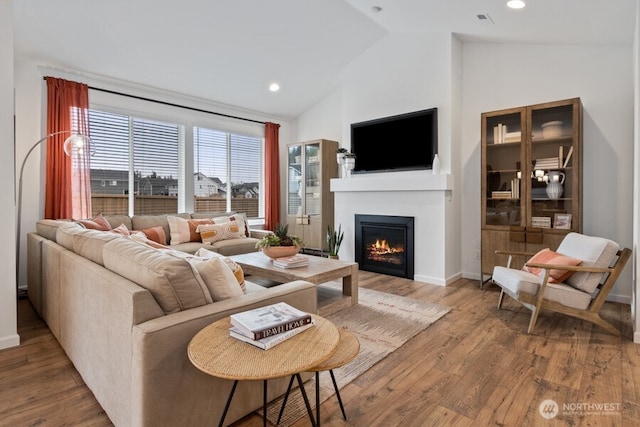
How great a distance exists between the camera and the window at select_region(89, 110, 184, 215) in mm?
4594

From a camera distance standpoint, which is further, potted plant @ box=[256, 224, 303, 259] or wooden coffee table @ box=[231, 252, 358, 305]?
potted plant @ box=[256, 224, 303, 259]

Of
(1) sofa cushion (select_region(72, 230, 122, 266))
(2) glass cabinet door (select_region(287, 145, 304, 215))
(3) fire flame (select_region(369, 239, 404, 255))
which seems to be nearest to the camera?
(1) sofa cushion (select_region(72, 230, 122, 266))

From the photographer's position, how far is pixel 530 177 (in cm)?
392

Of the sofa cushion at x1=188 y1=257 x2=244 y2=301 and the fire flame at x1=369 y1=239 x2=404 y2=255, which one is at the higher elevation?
the sofa cushion at x1=188 y1=257 x2=244 y2=301

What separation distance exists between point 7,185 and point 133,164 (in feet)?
8.00

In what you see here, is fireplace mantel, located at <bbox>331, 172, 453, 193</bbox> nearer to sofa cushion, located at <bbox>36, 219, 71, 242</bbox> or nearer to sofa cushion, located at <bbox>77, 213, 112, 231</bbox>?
sofa cushion, located at <bbox>77, 213, 112, 231</bbox>

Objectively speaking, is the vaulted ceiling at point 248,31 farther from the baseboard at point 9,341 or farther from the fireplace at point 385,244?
the baseboard at point 9,341

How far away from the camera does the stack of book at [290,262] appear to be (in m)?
3.27

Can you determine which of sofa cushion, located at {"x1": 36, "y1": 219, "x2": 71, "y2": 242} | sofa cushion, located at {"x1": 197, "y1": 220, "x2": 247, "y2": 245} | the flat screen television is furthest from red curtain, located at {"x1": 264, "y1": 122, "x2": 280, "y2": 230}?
sofa cushion, located at {"x1": 36, "y1": 219, "x2": 71, "y2": 242}

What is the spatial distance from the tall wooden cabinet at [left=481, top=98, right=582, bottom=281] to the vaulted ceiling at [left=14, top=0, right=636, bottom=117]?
2.79ft

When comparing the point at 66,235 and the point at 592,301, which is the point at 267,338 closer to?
the point at 66,235

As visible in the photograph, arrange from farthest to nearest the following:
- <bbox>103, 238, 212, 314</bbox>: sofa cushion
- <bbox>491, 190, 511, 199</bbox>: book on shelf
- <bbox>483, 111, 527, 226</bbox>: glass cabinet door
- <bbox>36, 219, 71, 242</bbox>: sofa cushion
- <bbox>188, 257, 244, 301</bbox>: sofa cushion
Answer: <bbox>491, 190, 511, 199</bbox>: book on shelf, <bbox>483, 111, 527, 226</bbox>: glass cabinet door, <bbox>36, 219, 71, 242</bbox>: sofa cushion, <bbox>188, 257, 244, 301</bbox>: sofa cushion, <bbox>103, 238, 212, 314</bbox>: sofa cushion

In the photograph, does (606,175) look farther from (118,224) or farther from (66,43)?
(66,43)

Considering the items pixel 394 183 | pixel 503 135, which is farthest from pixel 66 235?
pixel 503 135
